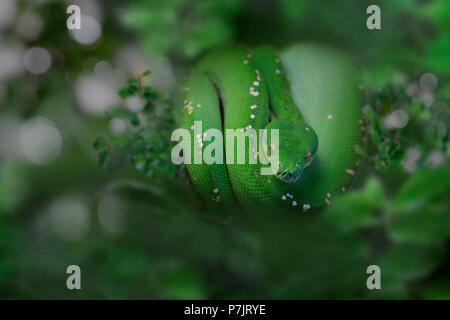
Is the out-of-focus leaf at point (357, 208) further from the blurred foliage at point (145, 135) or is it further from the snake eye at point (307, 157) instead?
the blurred foliage at point (145, 135)

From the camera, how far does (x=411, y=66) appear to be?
2.28 ft

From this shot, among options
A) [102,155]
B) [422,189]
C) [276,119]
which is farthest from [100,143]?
[422,189]

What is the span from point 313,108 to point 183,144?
0.20 meters

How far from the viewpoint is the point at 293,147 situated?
0.47 meters

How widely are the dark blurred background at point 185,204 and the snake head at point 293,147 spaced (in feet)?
0.60

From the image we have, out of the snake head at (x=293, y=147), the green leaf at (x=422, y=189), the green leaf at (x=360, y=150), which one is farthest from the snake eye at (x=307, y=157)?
the green leaf at (x=422, y=189)

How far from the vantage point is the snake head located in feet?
1.50

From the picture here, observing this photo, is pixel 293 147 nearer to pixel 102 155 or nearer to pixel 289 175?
pixel 289 175

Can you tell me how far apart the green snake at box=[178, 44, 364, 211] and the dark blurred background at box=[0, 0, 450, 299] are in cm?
7

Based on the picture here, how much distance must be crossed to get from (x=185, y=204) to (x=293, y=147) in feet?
0.78

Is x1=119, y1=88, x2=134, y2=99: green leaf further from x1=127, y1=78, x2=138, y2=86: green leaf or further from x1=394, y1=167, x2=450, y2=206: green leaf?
x1=394, y1=167, x2=450, y2=206: green leaf

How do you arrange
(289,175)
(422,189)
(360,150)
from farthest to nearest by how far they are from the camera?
(422,189) < (360,150) < (289,175)

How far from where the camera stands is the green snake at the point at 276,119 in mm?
520

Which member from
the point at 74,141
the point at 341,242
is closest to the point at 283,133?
the point at 341,242
